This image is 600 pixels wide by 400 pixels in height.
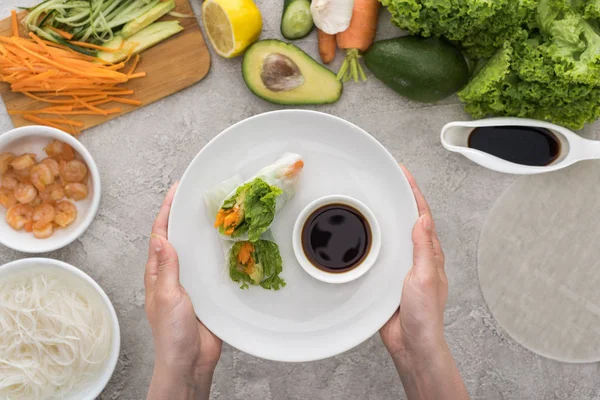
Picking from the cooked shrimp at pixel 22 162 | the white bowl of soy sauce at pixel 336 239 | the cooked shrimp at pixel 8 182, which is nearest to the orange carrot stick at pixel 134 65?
the cooked shrimp at pixel 22 162

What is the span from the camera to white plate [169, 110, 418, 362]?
1.90 m

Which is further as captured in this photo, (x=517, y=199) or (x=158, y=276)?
(x=517, y=199)

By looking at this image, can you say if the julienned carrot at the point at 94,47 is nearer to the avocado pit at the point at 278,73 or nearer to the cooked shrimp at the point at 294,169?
the avocado pit at the point at 278,73

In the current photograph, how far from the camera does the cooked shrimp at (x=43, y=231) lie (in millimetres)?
2223

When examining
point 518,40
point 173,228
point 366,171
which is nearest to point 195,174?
point 173,228

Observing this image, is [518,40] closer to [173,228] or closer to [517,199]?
[517,199]

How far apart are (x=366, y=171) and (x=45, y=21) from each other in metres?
1.40

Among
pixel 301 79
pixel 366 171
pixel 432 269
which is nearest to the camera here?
pixel 432 269

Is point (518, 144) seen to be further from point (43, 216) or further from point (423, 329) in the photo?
point (43, 216)

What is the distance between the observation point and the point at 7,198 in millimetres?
2236

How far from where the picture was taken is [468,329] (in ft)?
7.64

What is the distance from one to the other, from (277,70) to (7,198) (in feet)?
3.83

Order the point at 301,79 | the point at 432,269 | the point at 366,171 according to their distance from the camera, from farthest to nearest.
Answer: the point at 301,79
the point at 366,171
the point at 432,269

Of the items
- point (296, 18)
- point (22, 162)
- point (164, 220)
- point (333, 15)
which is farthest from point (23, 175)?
point (333, 15)
